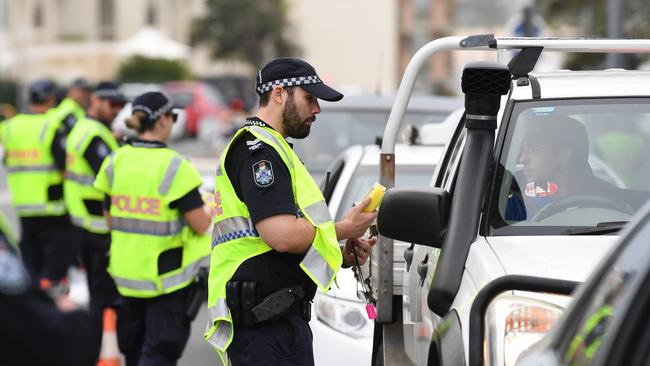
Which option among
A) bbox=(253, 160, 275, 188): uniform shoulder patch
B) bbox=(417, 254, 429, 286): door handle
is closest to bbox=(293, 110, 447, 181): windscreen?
bbox=(417, 254, 429, 286): door handle

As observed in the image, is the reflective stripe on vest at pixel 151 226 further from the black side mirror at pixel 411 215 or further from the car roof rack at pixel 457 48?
the black side mirror at pixel 411 215

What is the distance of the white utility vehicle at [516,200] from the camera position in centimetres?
447

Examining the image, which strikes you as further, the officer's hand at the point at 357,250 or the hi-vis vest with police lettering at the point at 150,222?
the hi-vis vest with police lettering at the point at 150,222

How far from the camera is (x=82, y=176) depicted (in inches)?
415

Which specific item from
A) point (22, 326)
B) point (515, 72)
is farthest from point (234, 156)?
point (22, 326)

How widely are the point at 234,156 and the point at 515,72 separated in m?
1.21

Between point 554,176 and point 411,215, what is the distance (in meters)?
0.65

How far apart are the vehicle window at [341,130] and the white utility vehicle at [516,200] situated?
17.0 feet

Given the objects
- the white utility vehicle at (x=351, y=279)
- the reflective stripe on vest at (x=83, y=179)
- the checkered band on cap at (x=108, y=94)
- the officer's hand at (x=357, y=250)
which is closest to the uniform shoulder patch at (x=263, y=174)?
the officer's hand at (x=357, y=250)

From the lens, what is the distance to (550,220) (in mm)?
5242

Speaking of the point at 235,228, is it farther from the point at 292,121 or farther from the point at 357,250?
the point at 357,250

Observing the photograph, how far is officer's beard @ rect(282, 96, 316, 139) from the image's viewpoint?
561 centimetres

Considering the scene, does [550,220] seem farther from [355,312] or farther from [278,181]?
[355,312]

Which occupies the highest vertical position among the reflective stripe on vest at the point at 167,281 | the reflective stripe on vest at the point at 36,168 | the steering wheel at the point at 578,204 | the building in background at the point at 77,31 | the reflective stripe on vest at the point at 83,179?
the steering wheel at the point at 578,204
